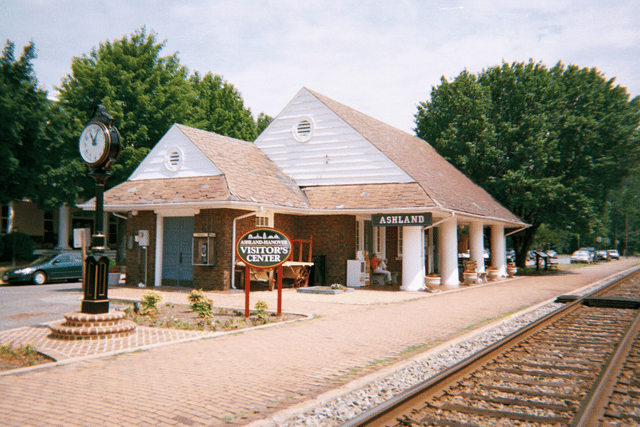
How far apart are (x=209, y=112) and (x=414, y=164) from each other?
26.4 metres

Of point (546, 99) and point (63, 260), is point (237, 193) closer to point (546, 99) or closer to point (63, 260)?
point (63, 260)

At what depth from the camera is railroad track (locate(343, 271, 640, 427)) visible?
4.80 m

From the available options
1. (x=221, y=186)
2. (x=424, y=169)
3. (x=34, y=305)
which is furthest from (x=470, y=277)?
(x=34, y=305)

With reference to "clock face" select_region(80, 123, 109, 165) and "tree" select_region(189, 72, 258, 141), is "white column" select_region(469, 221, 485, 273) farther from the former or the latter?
"tree" select_region(189, 72, 258, 141)

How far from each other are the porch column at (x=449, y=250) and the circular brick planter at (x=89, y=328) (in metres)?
14.2

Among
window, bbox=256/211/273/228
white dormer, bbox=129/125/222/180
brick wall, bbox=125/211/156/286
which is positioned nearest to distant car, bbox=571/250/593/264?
window, bbox=256/211/273/228

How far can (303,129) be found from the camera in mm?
21859

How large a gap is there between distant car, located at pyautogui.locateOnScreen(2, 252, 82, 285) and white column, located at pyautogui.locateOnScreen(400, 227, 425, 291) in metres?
14.2

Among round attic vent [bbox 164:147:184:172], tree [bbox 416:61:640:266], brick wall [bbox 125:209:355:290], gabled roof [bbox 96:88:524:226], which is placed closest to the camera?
brick wall [bbox 125:209:355:290]

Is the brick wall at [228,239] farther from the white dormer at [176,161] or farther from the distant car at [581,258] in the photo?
the distant car at [581,258]

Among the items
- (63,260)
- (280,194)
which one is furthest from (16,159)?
(280,194)

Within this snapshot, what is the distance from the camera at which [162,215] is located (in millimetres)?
18391

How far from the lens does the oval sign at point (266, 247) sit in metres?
11.6

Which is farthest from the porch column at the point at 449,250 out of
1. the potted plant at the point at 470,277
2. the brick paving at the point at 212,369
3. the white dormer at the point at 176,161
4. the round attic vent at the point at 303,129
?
the white dormer at the point at 176,161
